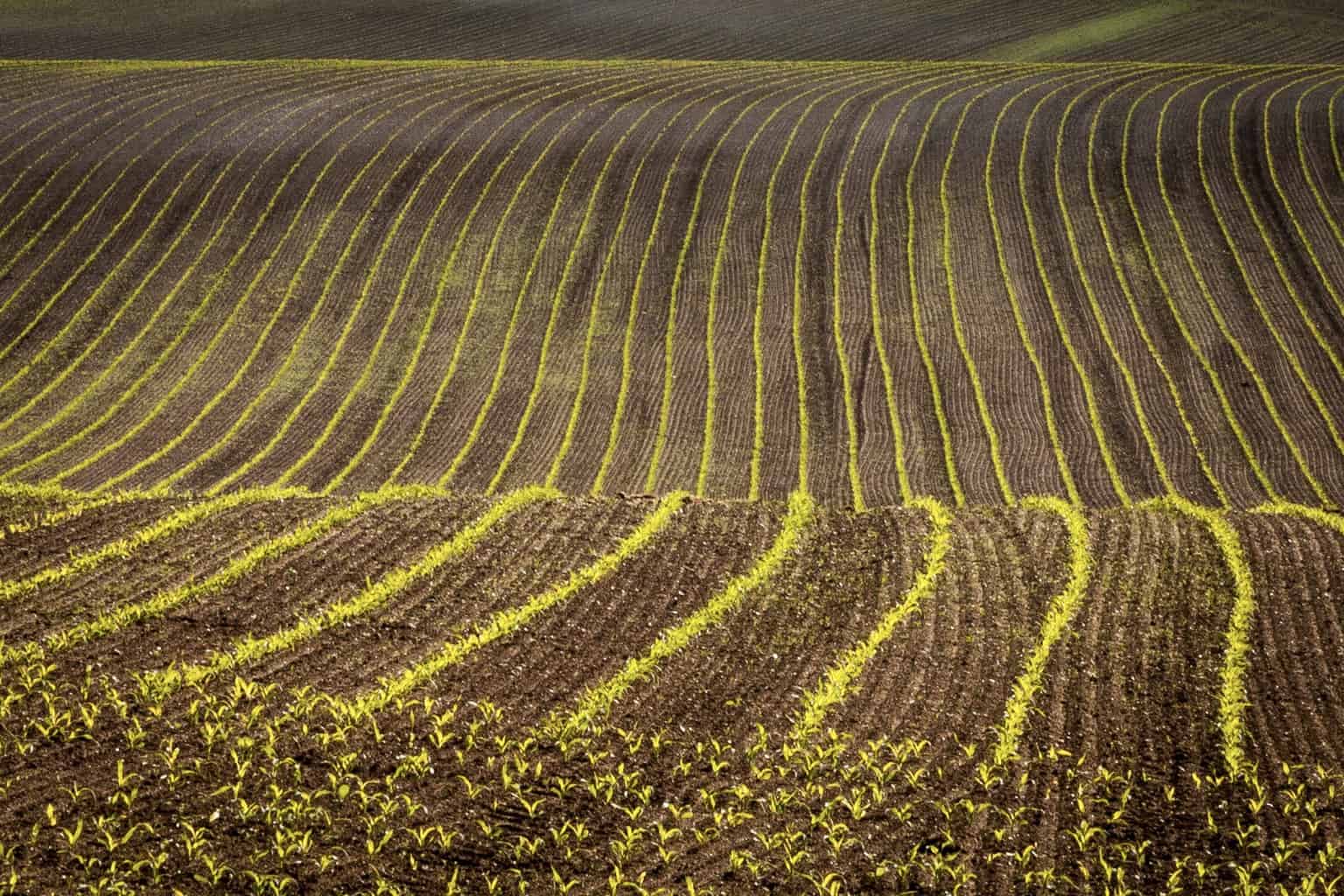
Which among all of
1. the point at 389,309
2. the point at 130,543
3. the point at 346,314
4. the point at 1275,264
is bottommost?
the point at 130,543

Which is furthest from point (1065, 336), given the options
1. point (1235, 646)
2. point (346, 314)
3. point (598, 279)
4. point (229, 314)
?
point (229, 314)

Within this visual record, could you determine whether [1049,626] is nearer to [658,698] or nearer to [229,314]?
[658,698]

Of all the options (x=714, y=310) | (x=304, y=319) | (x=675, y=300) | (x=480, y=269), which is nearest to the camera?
(x=304, y=319)

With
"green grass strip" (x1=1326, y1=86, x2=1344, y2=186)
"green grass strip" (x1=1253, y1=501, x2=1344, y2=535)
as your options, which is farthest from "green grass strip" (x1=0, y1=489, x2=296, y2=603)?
"green grass strip" (x1=1326, y1=86, x2=1344, y2=186)

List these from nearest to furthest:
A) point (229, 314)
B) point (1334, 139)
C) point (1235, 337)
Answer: point (1235, 337) < point (229, 314) < point (1334, 139)

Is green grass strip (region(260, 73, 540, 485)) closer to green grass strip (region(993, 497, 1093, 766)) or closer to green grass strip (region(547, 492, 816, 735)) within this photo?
green grass strip (region(547, 492, 816, 735))

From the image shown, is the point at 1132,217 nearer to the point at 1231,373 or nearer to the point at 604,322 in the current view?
the point at 1231,373
